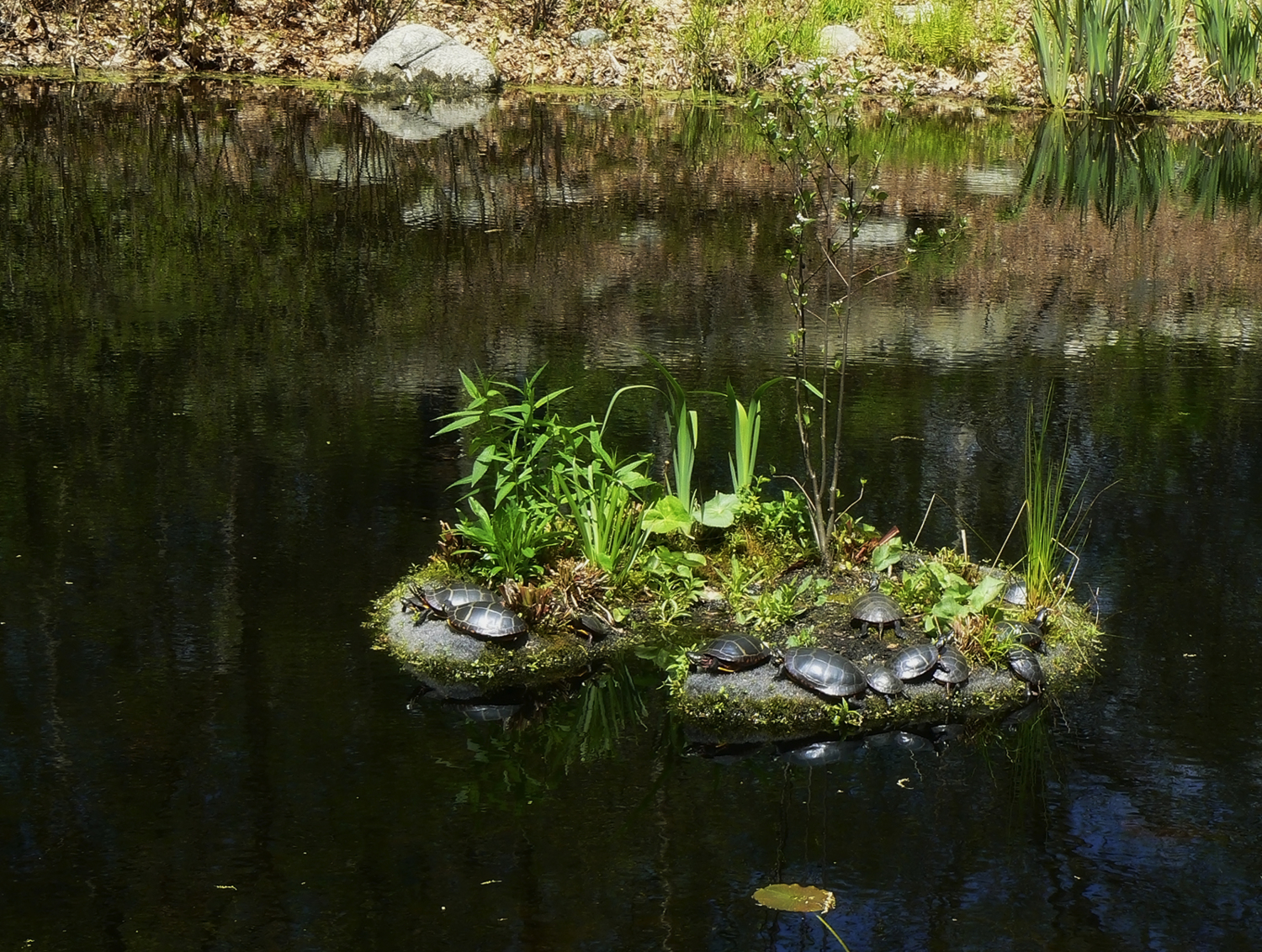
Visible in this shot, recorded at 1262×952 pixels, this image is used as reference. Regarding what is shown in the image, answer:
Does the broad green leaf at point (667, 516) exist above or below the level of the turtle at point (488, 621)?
above

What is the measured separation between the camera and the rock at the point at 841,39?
21781 millimetres

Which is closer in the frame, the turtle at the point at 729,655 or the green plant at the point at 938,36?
the turtle at the point at 729,655

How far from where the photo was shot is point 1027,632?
4691 mm

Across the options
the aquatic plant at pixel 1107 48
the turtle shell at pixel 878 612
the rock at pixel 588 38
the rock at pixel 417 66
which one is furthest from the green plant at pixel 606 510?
the rock at pixel 588 38

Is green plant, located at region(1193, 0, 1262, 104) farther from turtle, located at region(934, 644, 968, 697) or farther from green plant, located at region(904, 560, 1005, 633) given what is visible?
turtle, located at region(934, 644, 968, 697)

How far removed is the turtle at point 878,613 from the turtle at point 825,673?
29 centimetres

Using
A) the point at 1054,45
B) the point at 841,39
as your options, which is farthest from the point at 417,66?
the point at 1054,45

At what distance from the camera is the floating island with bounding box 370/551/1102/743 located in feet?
14.4

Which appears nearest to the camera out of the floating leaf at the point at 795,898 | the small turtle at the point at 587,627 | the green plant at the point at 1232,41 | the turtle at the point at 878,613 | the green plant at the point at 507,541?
the floating leaf at the point at 795,898

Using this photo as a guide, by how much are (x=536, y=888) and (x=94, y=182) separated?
10.3 meters

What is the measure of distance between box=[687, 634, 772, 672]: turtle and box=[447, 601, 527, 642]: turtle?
583mm

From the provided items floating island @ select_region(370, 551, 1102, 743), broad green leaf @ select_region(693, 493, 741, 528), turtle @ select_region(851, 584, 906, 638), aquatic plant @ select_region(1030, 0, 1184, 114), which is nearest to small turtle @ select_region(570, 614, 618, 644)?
floating island @ select_region(370, 551, 1102, 743)

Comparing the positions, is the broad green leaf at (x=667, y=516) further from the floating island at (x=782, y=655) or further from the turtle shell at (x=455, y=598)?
the turtle shell at (x=455, y=598)

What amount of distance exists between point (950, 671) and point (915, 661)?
12 cm
